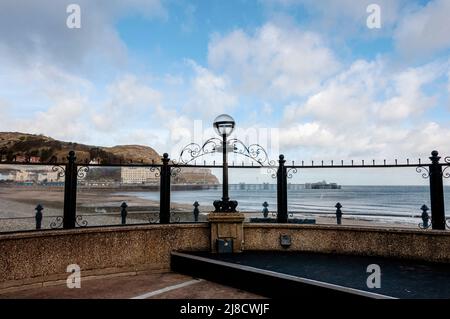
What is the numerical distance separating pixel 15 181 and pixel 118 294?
3711mm

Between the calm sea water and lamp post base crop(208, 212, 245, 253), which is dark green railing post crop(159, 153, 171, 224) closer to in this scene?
lamp post base crop(208, 212, 245, 253)

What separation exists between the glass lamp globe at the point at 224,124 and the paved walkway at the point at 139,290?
3.45 metres

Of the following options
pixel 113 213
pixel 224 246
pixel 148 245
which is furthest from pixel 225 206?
pixel 113 213

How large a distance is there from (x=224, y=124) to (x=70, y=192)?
3.75 metres

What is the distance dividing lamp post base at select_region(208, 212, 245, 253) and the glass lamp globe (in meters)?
1.99

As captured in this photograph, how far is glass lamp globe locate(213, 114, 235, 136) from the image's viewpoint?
7.76m

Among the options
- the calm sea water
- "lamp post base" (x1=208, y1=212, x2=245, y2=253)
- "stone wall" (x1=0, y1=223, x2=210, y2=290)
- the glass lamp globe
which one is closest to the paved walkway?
"stone wall" (x1=0, y1=223, x2=210, y2=290)

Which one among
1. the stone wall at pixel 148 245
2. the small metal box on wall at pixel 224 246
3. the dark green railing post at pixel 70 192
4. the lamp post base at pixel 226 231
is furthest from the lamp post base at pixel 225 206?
the dark green railing post at pixel 70 192

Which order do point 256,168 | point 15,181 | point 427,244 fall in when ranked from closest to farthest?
1. point 427,244
2. point 15,181
3. point 256,168

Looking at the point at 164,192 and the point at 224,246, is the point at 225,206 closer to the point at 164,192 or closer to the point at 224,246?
the point at 224,246
